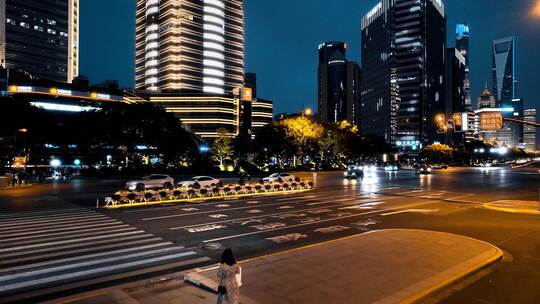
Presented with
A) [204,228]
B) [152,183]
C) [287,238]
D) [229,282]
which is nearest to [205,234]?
[204,228]

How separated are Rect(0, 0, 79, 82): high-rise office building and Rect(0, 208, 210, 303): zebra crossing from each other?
160129mm

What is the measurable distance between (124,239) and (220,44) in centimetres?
16458

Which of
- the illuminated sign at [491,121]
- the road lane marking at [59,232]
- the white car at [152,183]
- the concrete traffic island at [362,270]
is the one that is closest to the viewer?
the concrete traffic island at [362,270]

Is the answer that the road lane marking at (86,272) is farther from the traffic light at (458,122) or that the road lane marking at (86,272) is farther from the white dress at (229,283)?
the traffic light at (458,122)

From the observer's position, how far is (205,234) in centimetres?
1570

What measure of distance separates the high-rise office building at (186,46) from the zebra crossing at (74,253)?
14341cm

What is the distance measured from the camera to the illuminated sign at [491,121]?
1808cm

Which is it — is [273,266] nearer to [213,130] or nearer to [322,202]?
[322,202]

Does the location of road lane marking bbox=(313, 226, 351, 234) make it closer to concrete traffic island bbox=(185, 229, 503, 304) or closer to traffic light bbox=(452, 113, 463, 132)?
concrete traffic island bbox=(185, 229, 503, 304)

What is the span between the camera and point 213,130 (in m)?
145

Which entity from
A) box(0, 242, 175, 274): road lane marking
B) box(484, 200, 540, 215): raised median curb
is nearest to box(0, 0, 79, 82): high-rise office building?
box(0, 242, 175, 274): road lane marking

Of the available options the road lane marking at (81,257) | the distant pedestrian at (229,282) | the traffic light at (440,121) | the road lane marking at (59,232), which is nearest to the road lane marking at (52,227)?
the road lane marking at (59,232)

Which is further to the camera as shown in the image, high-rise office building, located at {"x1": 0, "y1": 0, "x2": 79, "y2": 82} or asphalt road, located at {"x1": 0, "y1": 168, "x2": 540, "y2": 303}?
high-rise office building, located at {"x1": 0, "y1": 0, "x2": 79, "y2": 82}

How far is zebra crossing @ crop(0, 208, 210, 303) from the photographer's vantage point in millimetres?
10102
